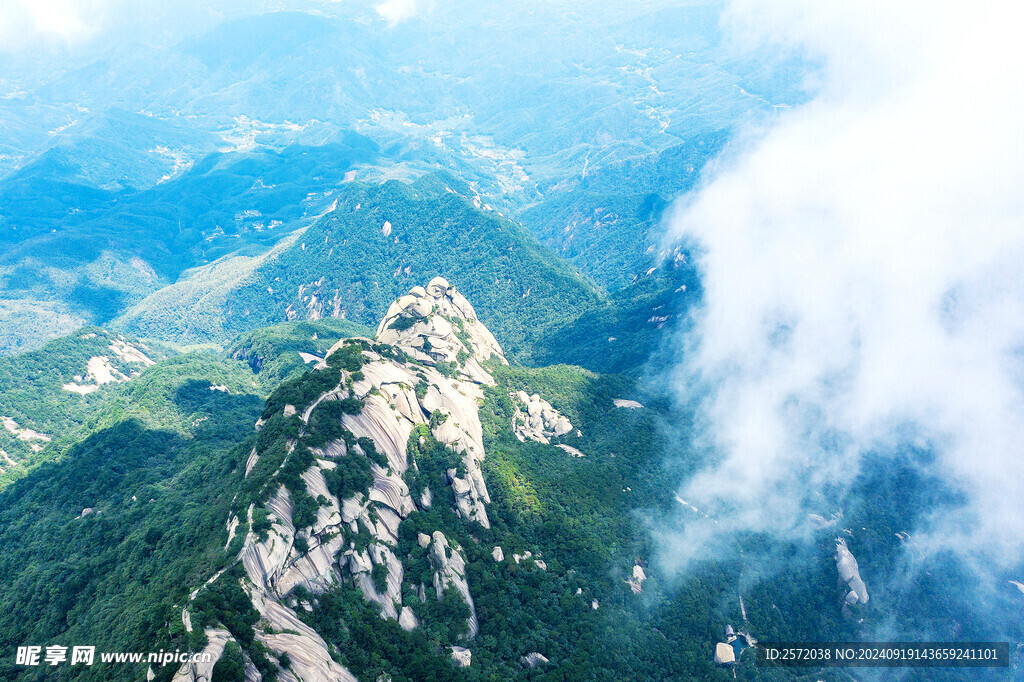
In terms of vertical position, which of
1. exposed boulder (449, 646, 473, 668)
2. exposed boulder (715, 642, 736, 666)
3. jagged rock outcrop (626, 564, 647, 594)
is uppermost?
exposed boulder (449, 646, 473, 668)

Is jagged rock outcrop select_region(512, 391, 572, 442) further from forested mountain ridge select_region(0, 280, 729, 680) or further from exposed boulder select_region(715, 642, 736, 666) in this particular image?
exposed boulder select_region(715, 642, 736, 666)

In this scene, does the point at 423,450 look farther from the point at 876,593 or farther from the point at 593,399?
the point at 876,593

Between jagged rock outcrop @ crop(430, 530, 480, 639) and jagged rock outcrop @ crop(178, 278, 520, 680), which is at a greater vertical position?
jagged rock outcrop @ crop(178, 278, 520, 680)

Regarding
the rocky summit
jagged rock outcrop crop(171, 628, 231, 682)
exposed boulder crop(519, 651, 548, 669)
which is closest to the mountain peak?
the rocky summit

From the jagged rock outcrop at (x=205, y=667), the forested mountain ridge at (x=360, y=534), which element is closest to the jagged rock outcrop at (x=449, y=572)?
the forested mountain ridge at (x=360, y=534)

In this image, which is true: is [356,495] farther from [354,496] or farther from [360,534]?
[360,534]

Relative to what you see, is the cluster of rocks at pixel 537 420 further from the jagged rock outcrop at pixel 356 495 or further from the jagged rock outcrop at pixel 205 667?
the jagged rock outcrop at pixel 205 667
